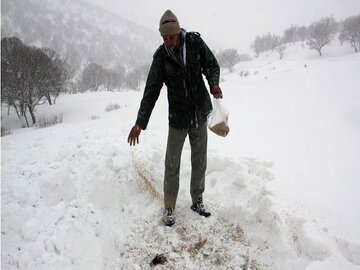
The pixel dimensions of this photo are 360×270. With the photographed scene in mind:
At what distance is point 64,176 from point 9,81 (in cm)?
2287

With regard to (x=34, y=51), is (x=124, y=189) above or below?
below

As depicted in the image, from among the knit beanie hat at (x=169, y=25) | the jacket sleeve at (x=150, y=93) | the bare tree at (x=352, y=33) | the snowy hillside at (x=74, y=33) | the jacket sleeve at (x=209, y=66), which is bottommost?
the jacket sleeve at (x=150, y=93)

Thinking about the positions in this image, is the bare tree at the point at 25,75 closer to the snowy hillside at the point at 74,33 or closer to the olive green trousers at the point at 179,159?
the olive green trousers at the point at 179,159

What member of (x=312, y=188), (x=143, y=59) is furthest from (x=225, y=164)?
(x=143, y=59)

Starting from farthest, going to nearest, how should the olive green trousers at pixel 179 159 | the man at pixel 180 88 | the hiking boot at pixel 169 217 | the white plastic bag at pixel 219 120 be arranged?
1. the hiking boot at pixel 169 217
2. the olive green trousers at pixel 179 159
3. the white plastic bag at pixel 219 120
4. the man at pixel 180 88

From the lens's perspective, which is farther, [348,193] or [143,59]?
[143,59]

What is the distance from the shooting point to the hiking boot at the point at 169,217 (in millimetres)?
3347

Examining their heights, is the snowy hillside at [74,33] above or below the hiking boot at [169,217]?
above

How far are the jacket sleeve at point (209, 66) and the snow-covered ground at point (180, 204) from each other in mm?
1526

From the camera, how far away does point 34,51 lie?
77.2 feet

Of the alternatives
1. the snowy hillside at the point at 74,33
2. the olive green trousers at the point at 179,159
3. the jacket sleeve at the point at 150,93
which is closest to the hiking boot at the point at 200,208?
the olive green trousers at the point at 179,159

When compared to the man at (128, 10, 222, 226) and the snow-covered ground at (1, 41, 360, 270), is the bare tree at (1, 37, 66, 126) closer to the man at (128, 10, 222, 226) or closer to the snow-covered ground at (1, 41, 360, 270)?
the snow-covered ground at (1, 41, 360, 270)

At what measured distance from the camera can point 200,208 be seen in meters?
3.44

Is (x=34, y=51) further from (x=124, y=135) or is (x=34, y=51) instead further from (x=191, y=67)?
(x=191, y=67)
